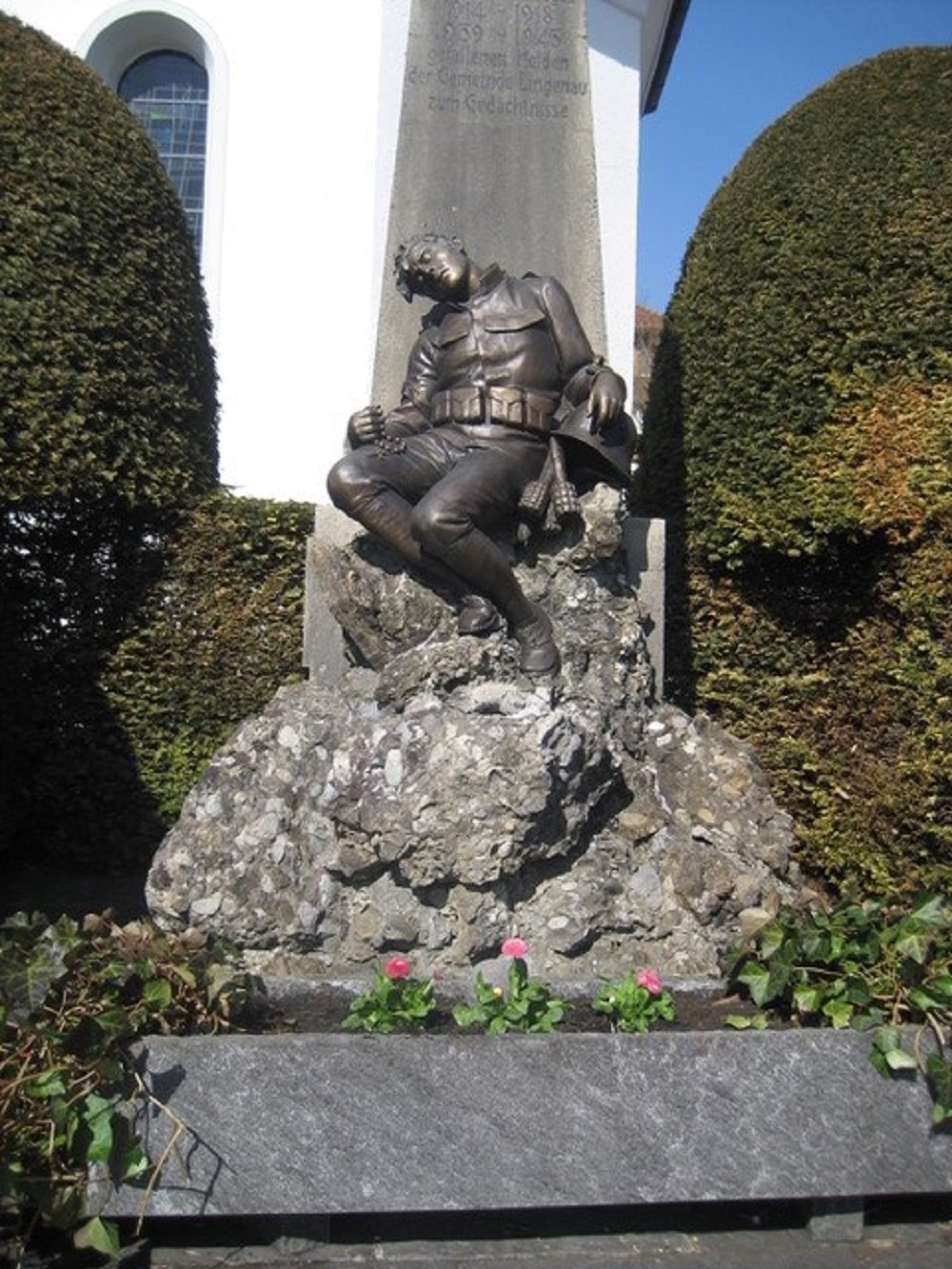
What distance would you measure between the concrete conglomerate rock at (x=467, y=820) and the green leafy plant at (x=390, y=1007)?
26.6 inches

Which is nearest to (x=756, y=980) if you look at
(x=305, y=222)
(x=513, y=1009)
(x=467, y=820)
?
(x=513, y=1009)

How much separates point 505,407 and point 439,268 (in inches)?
25.2

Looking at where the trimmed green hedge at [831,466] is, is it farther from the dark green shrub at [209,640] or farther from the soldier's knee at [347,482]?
the soldier's knee at [347,482]

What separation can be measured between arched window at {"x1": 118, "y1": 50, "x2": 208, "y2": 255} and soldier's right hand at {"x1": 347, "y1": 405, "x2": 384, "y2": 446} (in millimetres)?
9252

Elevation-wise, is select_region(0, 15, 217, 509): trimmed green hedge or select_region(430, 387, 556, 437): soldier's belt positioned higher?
select_region(0, 15, 217, 509): trimmed green hedge

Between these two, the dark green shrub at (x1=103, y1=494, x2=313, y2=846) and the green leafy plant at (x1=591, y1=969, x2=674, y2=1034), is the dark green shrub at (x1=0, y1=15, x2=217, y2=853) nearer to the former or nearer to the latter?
the dark green shrub at (x1=103, y1=494, x2=313, y2=846)

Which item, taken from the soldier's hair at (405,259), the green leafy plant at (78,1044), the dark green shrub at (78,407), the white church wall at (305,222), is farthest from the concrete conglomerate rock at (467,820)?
the white church wall at (305,222)

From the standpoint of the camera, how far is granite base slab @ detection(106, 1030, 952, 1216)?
2.86 m

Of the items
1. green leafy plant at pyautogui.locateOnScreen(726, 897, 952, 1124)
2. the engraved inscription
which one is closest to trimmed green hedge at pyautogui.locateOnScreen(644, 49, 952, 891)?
the engraved inscription

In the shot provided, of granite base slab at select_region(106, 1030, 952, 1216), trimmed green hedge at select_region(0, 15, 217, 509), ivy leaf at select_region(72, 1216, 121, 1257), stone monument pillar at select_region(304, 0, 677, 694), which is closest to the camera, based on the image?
ivy leaf at select_region(72, 1216, 121, 1257)

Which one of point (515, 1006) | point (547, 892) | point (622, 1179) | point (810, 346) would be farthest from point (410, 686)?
point (810, 346)

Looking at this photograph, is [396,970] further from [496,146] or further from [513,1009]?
[496,146]

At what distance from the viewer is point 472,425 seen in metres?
4.71

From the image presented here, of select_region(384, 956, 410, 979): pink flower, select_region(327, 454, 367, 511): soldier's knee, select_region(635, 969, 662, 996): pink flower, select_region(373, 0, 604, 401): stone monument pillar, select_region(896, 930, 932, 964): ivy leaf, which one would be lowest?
select_region(635, 969, 662, 996): pink flower
